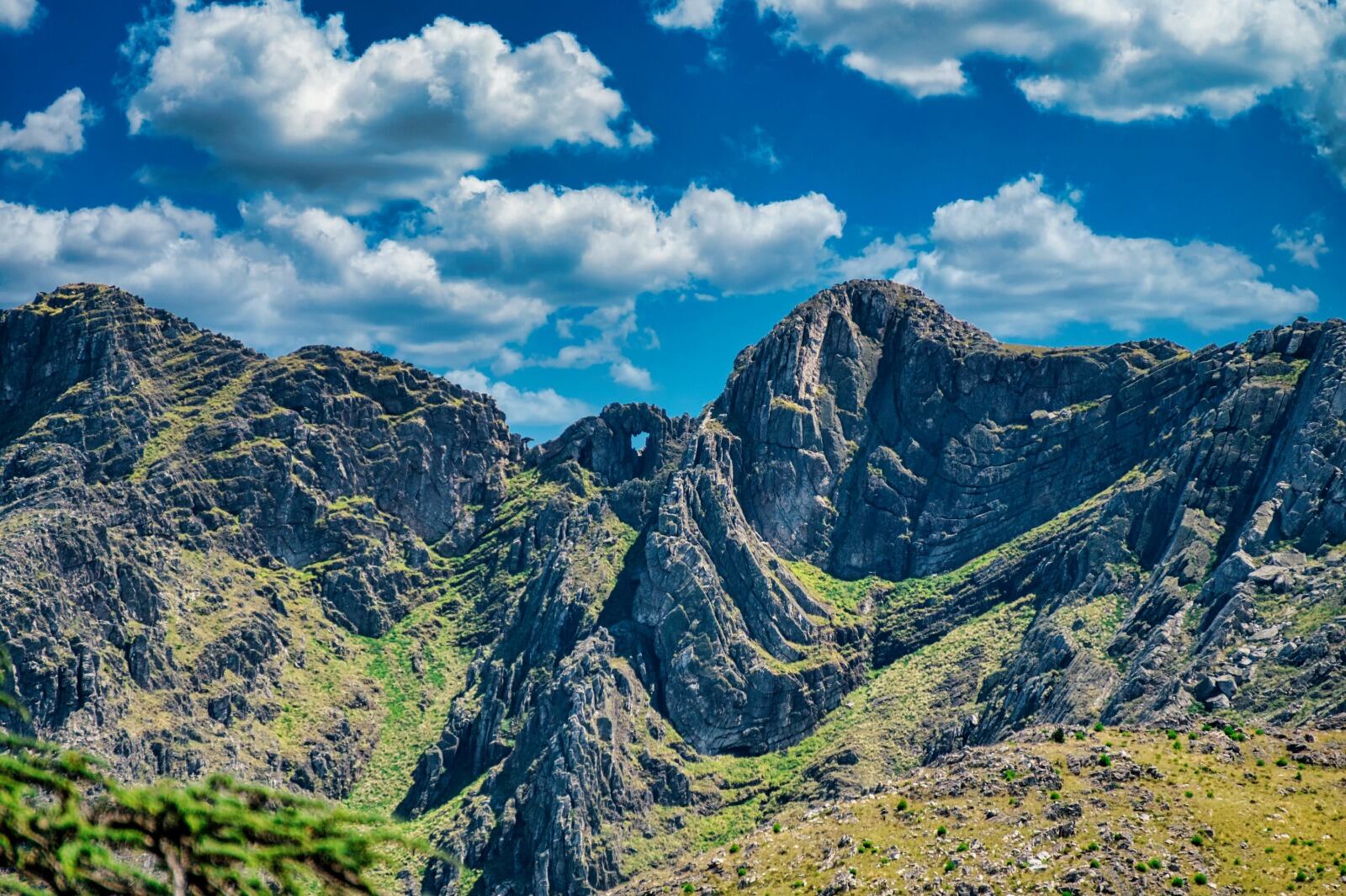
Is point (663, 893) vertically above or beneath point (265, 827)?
beneath

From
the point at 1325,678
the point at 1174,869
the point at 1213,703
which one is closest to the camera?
the point at 1174,869

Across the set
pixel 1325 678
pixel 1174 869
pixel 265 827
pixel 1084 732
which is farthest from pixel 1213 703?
pixel 265 827

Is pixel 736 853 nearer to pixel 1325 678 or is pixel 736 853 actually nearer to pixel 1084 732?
pixel 1084 732

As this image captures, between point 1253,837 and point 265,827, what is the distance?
101m

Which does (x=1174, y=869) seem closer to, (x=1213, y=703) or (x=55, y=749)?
(x=1213, y=703)

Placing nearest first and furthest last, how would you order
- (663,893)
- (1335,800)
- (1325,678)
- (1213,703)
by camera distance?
(1335,800), (663,893), (1325,678), (1213,703)

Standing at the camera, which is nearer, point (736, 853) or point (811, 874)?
point (811, 874)

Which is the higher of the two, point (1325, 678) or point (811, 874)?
point (1325, 678)

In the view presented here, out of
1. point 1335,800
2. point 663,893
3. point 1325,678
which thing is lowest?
point 663,893

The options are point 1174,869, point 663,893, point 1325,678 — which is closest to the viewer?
point 1174,869

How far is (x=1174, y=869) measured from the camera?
115 metres

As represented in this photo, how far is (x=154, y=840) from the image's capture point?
37.6 metres

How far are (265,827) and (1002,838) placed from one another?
10108cm

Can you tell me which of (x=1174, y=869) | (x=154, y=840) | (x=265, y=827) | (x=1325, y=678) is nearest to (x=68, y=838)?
(x=154, y=840)
